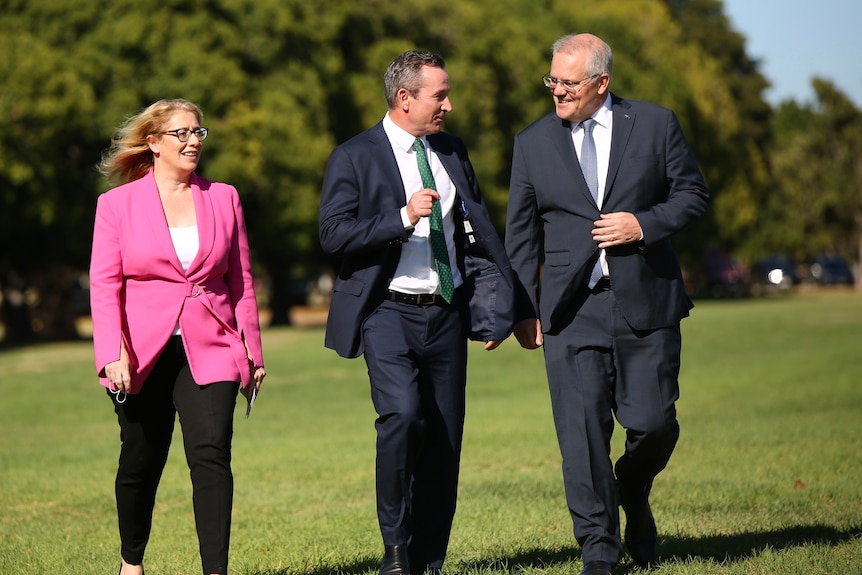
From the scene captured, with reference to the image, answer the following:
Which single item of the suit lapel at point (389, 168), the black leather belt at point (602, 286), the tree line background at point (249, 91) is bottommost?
the black leather belt at point (602, 286)

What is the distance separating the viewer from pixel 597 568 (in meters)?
6.01

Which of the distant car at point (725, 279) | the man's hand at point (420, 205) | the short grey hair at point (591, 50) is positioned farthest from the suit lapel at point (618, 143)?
the distant car at point (725, 279)

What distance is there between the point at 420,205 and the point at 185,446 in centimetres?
148

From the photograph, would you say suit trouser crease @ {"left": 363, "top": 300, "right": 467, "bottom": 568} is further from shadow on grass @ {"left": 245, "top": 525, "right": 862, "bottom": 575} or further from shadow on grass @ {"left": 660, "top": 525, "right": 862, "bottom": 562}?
shadow on grass @ {"left": 660, "top": 525, "right": 862, "bottom": 562}

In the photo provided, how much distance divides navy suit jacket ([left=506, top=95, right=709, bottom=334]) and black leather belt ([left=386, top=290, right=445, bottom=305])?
472 millimetres

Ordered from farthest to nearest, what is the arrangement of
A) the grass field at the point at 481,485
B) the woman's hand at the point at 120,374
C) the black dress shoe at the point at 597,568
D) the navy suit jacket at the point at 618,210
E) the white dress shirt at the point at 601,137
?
the grass field at the point at 481,485, the white dress shirt at the point at 601,137, the navy suit jacket at the point at 618,210, the black dress shoe at the point at 597,568, the woman's hand at the point at 120,374

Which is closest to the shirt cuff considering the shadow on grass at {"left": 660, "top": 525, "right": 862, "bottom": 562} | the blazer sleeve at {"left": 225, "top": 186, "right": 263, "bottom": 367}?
the blazer sleeve at {"left": 225, "top": 186, "right": 263, "bottom": 367}

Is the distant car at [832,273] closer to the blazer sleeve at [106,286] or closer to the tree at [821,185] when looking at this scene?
the tree at [821,185]

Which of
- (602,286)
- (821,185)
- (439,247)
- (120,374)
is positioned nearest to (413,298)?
(439,247)

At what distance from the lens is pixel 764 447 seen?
1189 centimetres

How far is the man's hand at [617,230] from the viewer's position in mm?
6109

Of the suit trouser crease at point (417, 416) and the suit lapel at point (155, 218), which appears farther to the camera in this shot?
the suit trouser crease at point (417, 416)

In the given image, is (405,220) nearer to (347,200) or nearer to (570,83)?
(347,200)

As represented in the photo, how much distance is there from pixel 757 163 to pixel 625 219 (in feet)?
206
